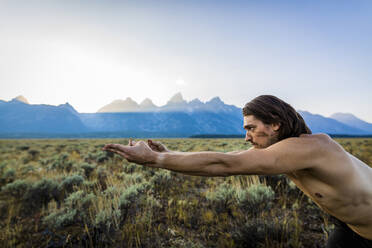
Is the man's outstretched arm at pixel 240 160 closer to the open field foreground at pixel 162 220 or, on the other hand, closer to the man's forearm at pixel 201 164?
the man's forearm at pixel 201 164

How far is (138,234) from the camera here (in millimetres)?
3143

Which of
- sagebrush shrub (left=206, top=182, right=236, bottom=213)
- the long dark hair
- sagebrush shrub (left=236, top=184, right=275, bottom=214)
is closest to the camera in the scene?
the long dark hair

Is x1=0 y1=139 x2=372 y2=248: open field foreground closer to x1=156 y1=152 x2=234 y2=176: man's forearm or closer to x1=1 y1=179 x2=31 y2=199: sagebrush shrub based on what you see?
x1=1 y1=179 x2=31 y2=199: sagebrush shrub

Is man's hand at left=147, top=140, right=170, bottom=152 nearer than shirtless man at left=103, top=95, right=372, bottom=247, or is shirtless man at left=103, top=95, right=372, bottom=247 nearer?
shirtless man at left=103, top=95, right=372, bottom=247

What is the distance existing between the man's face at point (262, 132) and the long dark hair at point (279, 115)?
36 millimetres

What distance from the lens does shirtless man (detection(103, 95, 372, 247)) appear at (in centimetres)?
134

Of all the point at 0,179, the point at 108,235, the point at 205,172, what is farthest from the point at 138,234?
the point at 0,179

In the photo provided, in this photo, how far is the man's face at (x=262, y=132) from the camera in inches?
65.9

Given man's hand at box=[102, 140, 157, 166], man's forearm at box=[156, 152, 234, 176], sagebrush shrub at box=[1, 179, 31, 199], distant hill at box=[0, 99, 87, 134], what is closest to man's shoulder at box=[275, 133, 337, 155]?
man's forearm at box=[156, 152, 234, 176]

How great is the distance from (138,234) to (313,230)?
3.21 metres

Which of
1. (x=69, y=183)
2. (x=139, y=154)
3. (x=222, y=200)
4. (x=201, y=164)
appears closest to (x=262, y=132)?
(x=201, y=164)

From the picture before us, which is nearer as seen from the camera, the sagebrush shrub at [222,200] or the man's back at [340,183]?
the man's back at [340,183]

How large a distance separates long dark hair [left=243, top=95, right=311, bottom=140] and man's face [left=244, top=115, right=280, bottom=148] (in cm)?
4

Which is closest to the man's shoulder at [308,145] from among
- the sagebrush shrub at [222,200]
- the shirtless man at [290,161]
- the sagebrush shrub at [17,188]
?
the shirtless man at [290,161]
